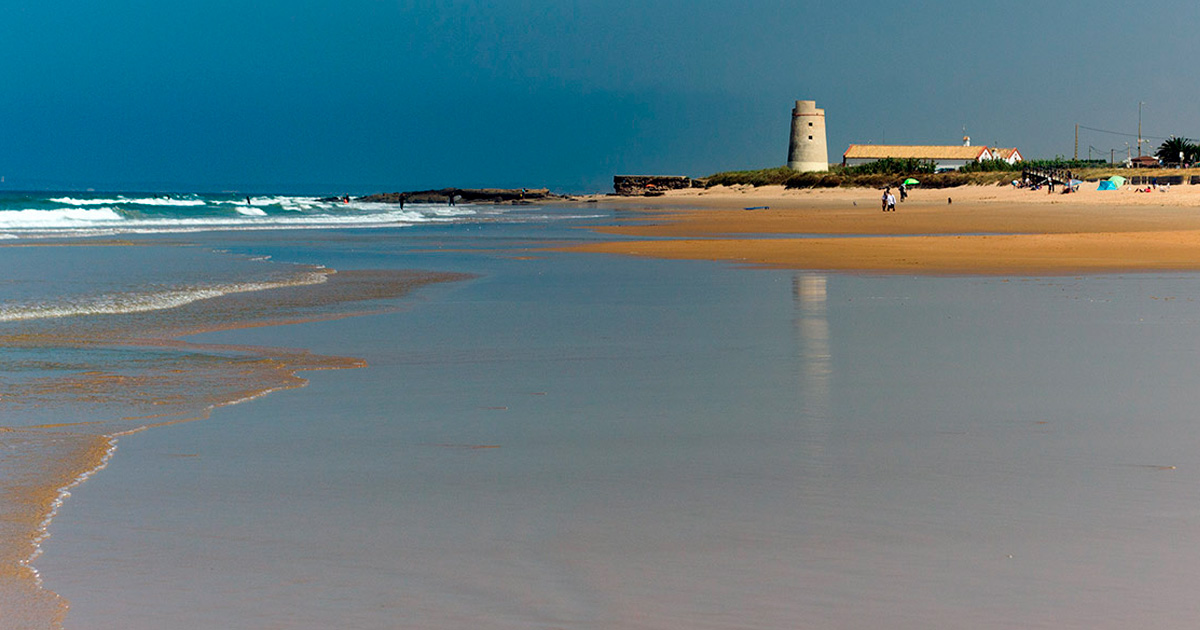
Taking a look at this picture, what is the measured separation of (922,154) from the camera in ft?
343

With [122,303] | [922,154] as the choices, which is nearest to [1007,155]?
[922,154]

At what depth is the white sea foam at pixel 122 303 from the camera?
11.0m

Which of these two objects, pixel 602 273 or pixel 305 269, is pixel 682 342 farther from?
pixel 305 269

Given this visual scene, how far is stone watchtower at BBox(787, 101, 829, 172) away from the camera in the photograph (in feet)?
336

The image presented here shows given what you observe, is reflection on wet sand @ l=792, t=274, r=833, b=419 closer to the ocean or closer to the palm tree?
the ocean

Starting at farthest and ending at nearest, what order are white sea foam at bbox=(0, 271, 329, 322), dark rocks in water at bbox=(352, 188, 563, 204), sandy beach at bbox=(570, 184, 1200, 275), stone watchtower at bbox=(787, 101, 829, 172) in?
stone watchtower at bbox=(787, 101, 829, 172) < dark rocks in water at bbox=(352, 188, 563, 204) < sandy beach at bbox=(570, 184, 1200, 275) < white sea foam at bbox=(0, 271, 329, 322)

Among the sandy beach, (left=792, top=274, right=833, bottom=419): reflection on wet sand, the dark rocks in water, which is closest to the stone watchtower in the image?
the dark rocks in water

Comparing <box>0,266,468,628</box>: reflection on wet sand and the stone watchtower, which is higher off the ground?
the stone watchtower

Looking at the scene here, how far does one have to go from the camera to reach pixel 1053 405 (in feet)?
19.9

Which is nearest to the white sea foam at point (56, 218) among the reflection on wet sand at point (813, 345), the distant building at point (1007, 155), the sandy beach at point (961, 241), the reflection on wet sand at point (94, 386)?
the sandy beach at point (961, 241)

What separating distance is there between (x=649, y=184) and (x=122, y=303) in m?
99.2

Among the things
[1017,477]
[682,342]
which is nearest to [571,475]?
[1017,477]

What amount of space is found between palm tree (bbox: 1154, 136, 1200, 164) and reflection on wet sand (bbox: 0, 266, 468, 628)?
93.9 metres

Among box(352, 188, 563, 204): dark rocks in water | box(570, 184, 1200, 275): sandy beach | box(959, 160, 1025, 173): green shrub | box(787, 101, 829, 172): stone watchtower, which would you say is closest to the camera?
box(570, 184, 1200, 275): sandy beach
